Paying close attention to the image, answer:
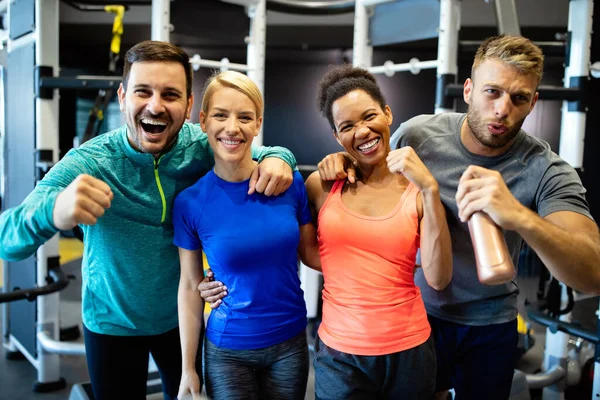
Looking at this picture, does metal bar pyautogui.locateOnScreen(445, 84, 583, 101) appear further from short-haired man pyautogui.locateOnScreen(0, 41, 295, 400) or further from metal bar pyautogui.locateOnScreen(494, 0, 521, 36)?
short-haired man pyautogui.locateOnScreen(0, 41, 295, 400)

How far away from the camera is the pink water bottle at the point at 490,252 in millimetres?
1015

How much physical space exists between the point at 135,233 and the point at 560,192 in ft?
4.23

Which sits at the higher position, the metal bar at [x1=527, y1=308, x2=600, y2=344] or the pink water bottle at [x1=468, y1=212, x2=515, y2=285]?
the pink water bottle at [x1=468, y1=212, x2=515, y2=285]

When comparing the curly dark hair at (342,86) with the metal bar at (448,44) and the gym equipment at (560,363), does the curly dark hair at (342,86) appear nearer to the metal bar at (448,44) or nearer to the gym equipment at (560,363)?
the metal bar at (448,44)

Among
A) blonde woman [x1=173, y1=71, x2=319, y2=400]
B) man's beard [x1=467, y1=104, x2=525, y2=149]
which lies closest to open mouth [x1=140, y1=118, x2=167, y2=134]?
blonde woman [x1=173, y1=71, x2=319, y2=400]

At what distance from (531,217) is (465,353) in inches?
31.6

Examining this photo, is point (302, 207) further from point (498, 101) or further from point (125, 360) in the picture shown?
point (125, 360)

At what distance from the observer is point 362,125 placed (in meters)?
1.47

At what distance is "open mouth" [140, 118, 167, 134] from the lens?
5.01ft

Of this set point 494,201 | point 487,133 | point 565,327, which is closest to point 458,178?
point 487,133

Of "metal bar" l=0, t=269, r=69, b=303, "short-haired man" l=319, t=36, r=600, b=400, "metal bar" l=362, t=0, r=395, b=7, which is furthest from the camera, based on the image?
"metal bar" l=362, t=0, r=395, b=7

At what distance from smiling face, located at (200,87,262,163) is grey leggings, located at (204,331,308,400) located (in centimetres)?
57

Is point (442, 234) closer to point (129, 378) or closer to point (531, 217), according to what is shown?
point (531, 217)

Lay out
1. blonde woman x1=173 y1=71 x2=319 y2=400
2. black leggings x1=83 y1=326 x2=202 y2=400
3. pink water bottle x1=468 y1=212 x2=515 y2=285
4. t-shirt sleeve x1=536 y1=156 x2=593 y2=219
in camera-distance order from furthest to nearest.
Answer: black leggings x1=83 y1=326 x2=202 y2=400
blonde woman x1=173 y1=71 x2=319 y2=400
t-shirt sleeve x1=536 y1=156 x2=593 y2=219
pink water bottle x1=468 y1=212 x2=515 y2=285
